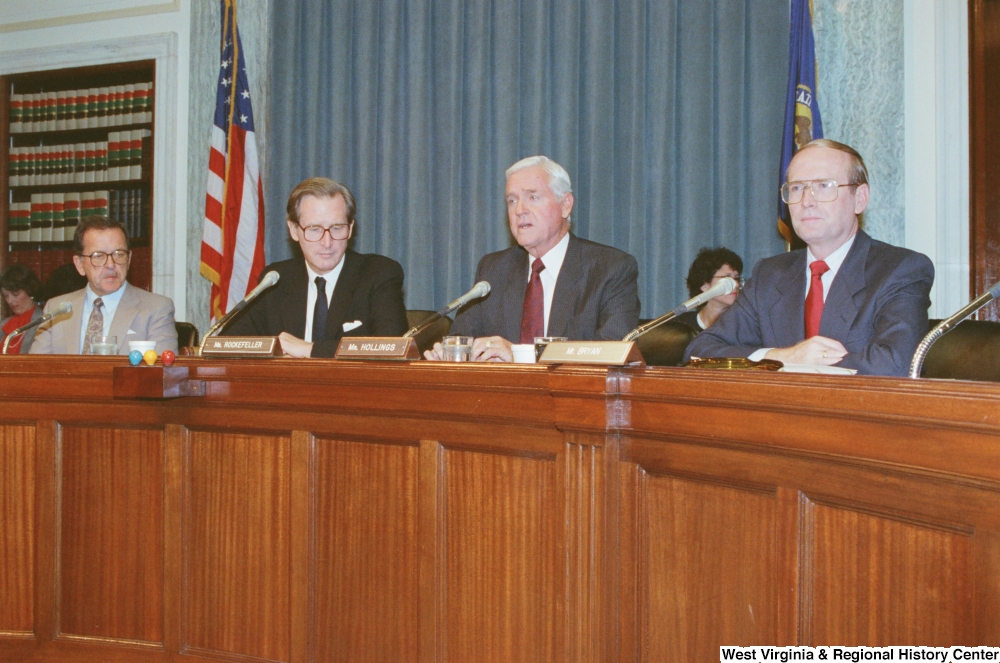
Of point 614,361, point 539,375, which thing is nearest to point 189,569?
point 539,375

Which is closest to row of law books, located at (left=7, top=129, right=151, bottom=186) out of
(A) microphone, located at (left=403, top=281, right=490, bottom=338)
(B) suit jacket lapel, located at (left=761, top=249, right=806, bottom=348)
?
(A) microphone, located at (left=403, top=281, right=490, bottom=338)

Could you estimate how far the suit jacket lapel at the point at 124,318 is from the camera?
3.36 m

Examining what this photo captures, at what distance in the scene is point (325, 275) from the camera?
3.31m

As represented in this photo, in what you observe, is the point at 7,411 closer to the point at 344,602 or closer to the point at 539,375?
the point at 344,602

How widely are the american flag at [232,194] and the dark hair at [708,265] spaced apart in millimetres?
2150

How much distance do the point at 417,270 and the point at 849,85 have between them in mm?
2182

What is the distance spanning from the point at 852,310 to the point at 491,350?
0.95 meters

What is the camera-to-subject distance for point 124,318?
338cm

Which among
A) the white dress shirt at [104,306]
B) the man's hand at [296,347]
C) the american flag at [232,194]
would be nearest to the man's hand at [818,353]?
the man's hand at [296,347]

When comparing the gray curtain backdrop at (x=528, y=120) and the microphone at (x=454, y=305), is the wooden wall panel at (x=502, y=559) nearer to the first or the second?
the microphone at (x=454, y=305)

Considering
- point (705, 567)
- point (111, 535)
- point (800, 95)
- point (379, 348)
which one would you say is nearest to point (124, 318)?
point (111, 535)

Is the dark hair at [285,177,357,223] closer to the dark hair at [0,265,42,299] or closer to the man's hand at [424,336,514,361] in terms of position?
the man's hand at [424,336,514,361]

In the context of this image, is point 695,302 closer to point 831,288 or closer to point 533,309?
point 831,288

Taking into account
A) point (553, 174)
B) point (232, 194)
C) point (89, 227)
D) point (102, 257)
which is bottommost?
point (102, 257)
